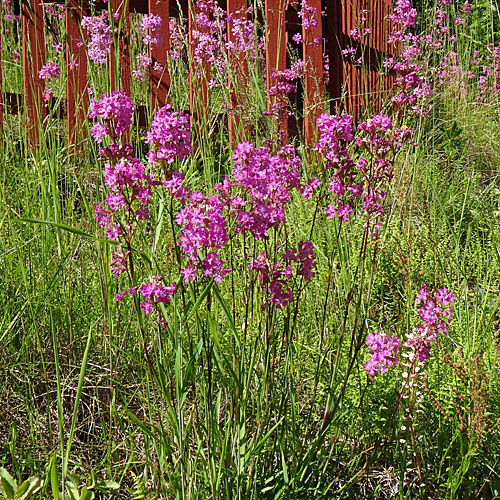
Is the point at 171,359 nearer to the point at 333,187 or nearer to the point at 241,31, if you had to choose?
the point at 333,187

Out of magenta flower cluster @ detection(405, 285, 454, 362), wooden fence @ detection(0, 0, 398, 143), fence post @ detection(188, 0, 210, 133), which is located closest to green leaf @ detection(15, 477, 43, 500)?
magenta flower cluster @ detection(405, 285, 454, 362)

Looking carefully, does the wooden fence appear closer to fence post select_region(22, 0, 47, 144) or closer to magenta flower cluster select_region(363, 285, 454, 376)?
fence post select_region(22, 0, 47, 144)

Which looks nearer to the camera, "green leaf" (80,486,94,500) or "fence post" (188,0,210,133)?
"green leaf" (80,486,94,500)

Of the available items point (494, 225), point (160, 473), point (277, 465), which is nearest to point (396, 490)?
point (277, 465)

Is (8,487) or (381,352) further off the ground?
(381,352)

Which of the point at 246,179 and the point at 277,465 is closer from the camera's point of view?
the point at 246,179

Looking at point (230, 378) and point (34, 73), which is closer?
point (230, 378)

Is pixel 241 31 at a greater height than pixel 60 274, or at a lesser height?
greater

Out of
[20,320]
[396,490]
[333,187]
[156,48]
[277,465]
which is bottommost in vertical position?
[396,490]

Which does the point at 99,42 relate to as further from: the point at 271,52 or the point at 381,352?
the point at 271,52

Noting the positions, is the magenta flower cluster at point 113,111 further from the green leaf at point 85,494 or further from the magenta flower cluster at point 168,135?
the green leaf at point 85,494

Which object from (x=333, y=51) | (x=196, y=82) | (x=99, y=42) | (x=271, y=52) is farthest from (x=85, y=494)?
(x=333, y=51)

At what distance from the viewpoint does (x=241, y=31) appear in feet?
9.58

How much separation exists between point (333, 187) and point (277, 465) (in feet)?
1.93
